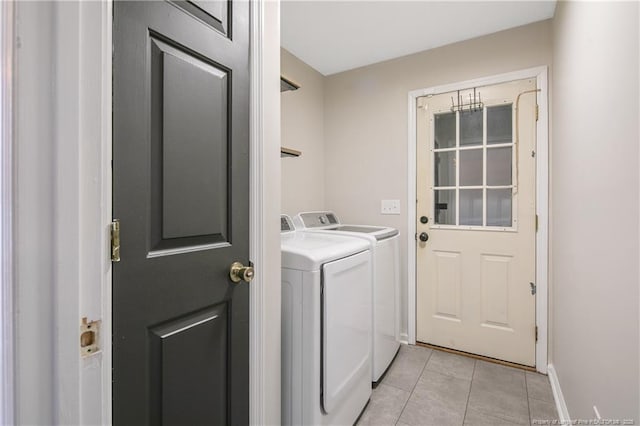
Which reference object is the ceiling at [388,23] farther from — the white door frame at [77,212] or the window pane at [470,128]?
the white door frame at [77,212]

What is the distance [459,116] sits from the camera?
2426 millimetres

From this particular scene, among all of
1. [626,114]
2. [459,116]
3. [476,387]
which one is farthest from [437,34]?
[476,387]

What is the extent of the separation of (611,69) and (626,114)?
0.24m

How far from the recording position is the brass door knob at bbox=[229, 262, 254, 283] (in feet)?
3.45

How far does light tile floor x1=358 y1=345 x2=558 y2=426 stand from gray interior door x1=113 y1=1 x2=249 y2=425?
1089 mm

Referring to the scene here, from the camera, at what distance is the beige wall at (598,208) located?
2.91 feet

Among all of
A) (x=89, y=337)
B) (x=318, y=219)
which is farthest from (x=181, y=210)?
(x=318, y=219)

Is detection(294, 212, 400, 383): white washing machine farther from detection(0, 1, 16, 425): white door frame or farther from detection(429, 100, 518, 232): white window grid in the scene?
detection(0, 1, 16, 425): white door frame

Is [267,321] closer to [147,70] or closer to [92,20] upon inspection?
[147,70]

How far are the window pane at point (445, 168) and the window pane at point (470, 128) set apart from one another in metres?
0.13

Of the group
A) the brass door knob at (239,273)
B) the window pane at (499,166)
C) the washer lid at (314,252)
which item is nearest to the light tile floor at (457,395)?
the washer lid at (314,252)

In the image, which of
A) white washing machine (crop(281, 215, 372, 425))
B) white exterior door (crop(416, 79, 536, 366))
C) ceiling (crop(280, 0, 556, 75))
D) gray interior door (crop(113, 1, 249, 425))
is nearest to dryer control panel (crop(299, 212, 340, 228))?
white exterior door (crop(416, 79, 536, 366))

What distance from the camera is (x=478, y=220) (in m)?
2.36

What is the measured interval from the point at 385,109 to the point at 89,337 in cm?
258
